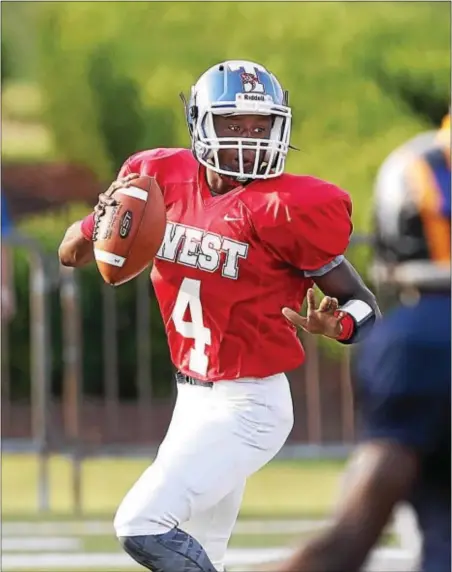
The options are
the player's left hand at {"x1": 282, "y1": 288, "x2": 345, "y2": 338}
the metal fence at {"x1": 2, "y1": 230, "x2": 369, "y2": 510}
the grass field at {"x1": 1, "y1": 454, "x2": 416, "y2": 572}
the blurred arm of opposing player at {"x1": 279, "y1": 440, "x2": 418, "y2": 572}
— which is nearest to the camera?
the blurred arm of opposing player at {"x1": 279, "y1": 440, "x2": 418, "y2": 572}

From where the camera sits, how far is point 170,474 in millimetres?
3914

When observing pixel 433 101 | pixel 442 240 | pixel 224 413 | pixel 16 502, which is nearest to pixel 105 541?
pixel 16 502

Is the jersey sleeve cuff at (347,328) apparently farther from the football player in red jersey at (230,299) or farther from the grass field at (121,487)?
the grass field at (121,487)

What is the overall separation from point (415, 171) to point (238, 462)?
981mm

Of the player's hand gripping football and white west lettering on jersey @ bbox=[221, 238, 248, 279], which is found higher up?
the player's hand gripping football

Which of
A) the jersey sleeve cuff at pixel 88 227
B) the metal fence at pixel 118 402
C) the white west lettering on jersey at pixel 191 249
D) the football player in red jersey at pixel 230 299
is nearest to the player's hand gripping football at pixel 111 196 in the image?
the football player in red jersey at pixel 230 299

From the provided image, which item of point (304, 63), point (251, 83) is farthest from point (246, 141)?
point (304, 63)

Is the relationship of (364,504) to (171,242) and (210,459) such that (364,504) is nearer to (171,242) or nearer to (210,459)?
(210,459)

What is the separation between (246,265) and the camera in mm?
4035

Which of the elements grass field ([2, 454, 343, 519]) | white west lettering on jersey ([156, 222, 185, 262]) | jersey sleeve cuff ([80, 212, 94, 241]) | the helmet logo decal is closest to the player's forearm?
jersey sleeve cuff ([80, 212, 94, 241])

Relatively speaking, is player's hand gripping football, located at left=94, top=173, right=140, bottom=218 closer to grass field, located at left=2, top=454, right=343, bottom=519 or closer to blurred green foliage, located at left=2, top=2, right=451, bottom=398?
grass field, located at left=2, top=454, right=343, bottom=519

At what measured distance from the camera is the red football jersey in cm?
399

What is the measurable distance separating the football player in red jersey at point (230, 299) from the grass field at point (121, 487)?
3.20 m

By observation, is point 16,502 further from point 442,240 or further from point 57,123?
point 57,123
